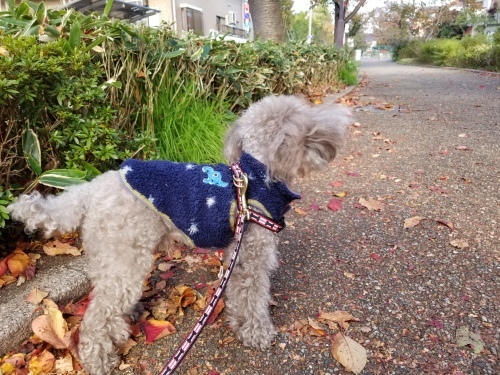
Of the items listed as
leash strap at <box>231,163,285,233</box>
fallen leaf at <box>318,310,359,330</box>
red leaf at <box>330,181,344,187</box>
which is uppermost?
leash strap at <box>231,163,285,233</box>

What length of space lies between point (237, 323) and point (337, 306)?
2.16 feet

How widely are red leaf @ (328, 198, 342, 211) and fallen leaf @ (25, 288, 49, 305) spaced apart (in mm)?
2550

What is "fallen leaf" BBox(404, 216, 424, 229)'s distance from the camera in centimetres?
328

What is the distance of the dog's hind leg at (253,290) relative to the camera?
6.98 feet

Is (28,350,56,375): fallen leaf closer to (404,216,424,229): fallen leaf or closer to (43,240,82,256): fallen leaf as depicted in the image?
(43,240,82,256): fallen leaf

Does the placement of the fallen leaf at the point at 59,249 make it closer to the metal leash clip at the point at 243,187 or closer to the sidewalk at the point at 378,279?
the sidewalk at the point at 378,279

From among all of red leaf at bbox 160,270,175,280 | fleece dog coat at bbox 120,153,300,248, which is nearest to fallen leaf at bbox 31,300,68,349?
red leaf at bbox 160,270,175,280

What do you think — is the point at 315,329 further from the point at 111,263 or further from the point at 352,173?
the point at 352,173

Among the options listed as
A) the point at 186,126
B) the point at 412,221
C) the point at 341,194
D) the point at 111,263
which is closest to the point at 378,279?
the point at 412,221

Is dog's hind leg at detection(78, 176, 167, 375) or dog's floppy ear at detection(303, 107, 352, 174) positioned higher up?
dog's floppy ear at detection(303, 107, 352, 174)

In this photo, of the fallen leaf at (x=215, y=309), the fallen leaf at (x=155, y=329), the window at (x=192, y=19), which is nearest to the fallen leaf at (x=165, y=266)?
the fallen leaf at (x=215, y=309)

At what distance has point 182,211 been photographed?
80.4 inches

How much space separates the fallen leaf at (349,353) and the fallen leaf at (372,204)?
1.77 metres

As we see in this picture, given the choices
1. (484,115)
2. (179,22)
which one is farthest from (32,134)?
(179,22)
